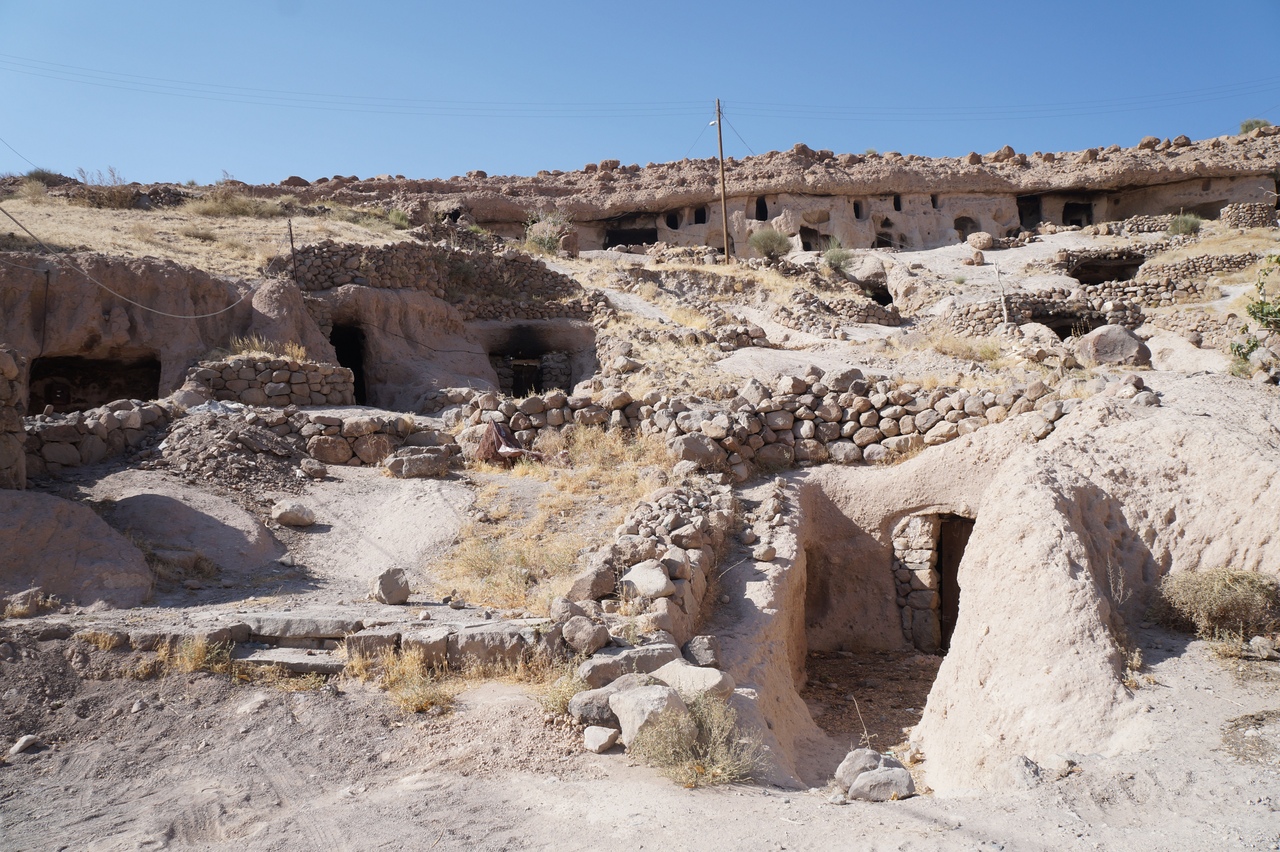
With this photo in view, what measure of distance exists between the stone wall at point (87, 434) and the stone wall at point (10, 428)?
1067mm

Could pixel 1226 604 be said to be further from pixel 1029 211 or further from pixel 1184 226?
pixel 1029 211

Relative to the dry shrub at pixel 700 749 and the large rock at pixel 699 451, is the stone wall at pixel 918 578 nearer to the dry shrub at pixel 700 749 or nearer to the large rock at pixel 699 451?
the large rock at pixel 699 451

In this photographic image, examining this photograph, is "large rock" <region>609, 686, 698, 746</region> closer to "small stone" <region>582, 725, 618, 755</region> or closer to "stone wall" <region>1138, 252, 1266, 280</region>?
"small stone" <region>582, 725, 618, 755</region>

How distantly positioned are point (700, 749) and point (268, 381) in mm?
10300

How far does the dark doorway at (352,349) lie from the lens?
15426 mm

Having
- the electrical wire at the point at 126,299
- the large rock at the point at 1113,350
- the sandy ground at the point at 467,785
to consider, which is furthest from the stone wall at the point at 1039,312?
the electrical wire at the point at 126,299

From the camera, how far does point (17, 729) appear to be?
425 centimetres

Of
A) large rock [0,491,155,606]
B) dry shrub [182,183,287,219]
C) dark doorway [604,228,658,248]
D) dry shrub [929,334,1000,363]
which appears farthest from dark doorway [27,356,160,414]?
dark doorway [604,228,658,248]

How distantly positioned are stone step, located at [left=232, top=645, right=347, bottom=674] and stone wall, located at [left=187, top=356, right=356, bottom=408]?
7.72 metres

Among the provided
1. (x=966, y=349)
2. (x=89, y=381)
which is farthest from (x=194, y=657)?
(x=966, y=349)

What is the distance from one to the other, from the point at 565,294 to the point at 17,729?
15.2 metres

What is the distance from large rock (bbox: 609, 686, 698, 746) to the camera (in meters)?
4.08

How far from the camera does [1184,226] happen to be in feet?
80.1

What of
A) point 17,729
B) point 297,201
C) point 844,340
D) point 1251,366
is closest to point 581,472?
point 17,729
